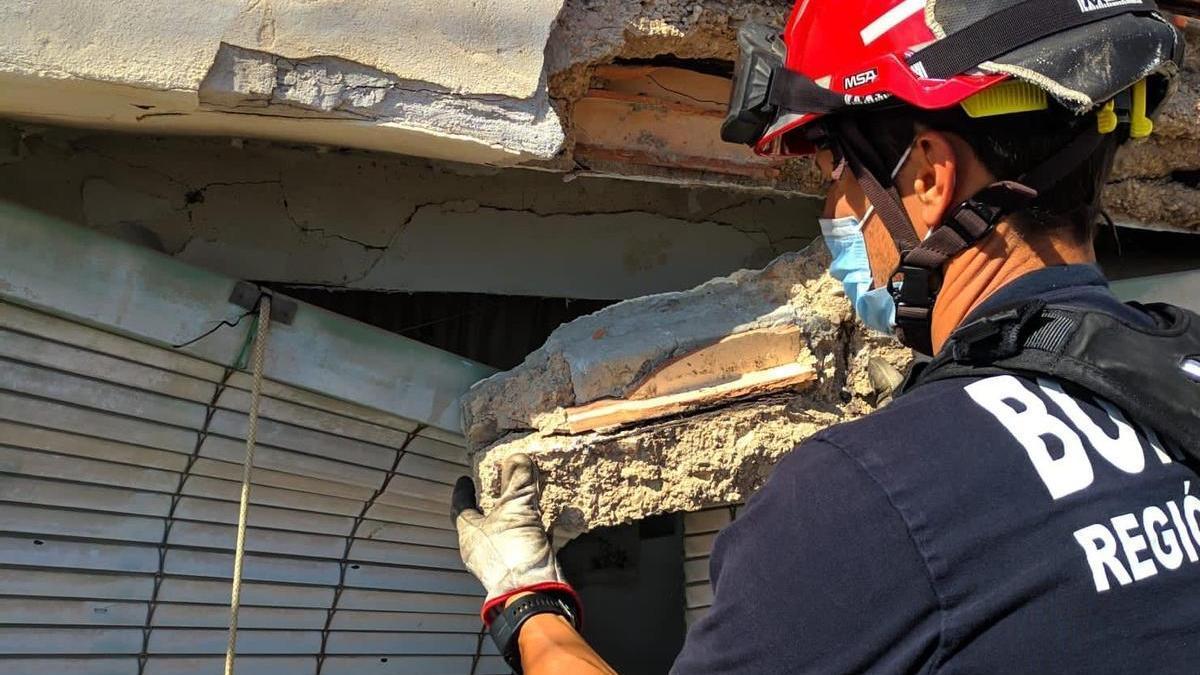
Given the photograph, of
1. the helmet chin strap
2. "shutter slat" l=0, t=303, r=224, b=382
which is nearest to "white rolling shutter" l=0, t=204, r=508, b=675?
"shutter slat" l=0, t=303, r=224, b=382

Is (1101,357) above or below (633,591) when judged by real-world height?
above

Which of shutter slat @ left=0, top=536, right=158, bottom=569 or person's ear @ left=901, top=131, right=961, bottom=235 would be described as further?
shutter slat @ left=0, top=536, right=158, bottom=569

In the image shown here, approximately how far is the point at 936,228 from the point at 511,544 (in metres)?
1.09

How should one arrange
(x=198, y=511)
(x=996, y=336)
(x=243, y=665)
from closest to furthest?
(x=996, y=336), (x=198, y=511), (x=243, y=665)

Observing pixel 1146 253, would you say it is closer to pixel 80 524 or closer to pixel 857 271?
pixel 857 271

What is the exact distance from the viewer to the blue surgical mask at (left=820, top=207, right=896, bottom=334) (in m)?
1.60

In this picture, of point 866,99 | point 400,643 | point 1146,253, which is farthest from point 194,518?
point 1146,253

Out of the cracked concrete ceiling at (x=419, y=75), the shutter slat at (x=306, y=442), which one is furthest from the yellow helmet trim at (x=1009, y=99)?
the shutter slat at (x=306, y=442)

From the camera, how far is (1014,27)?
1.31 m

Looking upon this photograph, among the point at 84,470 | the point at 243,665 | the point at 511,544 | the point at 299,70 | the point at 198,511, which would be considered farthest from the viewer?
the point at 243,665

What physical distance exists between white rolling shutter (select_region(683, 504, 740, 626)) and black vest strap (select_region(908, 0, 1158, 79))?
1.52 m

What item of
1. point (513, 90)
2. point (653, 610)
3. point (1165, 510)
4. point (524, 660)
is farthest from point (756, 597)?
point (653, 610)

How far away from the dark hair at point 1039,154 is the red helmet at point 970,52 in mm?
52

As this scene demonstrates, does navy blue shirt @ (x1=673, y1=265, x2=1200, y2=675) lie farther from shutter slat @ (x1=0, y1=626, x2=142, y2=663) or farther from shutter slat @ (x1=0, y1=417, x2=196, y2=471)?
shutter slat @ (x1=0, y1=626, x2=142, y2=663)
